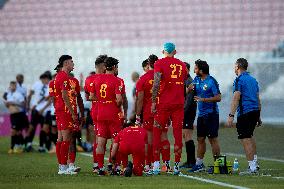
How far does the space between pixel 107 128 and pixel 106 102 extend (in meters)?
0.40

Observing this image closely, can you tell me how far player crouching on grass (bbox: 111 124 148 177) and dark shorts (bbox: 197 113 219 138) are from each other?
1402 mm

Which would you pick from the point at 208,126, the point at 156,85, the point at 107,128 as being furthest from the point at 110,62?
the point at 208,126

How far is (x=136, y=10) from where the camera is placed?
35.9 metres

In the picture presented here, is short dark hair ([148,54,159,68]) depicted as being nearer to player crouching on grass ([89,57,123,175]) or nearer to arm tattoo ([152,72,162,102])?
player crouching on grass ([89,57,123,175])

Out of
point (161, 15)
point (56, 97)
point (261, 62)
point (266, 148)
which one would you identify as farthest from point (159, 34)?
point (56, 97)

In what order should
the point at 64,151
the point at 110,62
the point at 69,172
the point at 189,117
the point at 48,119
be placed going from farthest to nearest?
the point at 48,119
the point at 189,117
the point at 64,151
the point at 69,172
the point at 110,62

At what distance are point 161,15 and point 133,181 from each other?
23.5 meters

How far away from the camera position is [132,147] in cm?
1354

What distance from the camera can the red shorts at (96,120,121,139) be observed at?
559 inches

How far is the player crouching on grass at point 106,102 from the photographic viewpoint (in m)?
14.0

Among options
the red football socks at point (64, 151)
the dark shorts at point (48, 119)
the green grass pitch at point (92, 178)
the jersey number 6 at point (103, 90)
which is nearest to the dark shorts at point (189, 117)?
the green grass pitch at point (92, 178)

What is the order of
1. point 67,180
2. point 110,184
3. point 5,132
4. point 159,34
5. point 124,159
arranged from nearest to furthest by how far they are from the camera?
point 110,184
point 67,180
point 124,159
point 5,132
point 159,34

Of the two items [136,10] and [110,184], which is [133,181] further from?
[136,10]

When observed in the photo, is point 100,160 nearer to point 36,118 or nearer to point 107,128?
point 107,128
